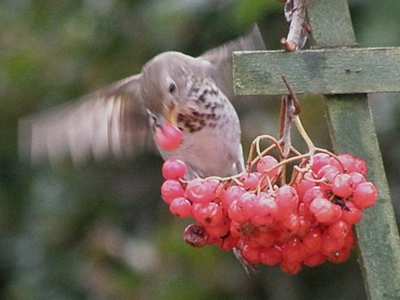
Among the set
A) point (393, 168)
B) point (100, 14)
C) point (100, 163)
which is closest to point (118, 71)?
point (100, 14)

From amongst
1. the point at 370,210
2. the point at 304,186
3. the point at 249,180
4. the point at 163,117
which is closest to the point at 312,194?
the point at 304,186

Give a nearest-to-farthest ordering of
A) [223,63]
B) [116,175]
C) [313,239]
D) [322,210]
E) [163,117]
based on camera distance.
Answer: [322,210]
[313,239]
[163,117]
[223,63]
[116,175]

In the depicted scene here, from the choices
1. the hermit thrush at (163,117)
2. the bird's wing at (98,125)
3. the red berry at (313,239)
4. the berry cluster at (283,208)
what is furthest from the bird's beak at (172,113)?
the red berry at (313,239)

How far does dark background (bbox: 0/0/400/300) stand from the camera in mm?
3244

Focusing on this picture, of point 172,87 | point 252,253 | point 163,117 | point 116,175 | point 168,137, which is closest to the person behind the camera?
point 252,253

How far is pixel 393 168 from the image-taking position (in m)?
3.32

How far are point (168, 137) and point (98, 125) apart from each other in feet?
0.98

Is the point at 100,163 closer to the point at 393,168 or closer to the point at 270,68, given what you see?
the point at 393,168

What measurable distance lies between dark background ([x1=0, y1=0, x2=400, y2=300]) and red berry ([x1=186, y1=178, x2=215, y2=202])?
129 cm

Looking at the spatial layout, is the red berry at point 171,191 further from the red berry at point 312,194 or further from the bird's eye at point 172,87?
the bird's eye at point 172,87

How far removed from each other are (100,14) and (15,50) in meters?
Answer: 0.40

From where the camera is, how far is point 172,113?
8.38 ft

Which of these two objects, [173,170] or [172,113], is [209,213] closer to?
[173,170]

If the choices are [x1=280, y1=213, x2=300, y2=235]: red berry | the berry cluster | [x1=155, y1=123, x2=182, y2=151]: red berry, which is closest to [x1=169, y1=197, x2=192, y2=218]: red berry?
the berry cluster
